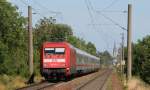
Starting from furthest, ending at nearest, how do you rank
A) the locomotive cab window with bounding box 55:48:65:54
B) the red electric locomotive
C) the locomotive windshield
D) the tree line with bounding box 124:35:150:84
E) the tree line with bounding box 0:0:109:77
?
the tree line with bounding box 124:35:150:84
the tree line with bounding box 0:0:109:77
the locomotive cab window with bounding box 55:48:65:54
the locomotive windshield
the red electric locomotive

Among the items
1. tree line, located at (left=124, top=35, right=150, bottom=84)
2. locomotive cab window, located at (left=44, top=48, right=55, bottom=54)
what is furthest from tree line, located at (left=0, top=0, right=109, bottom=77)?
tree line, located at (left=124, top=35, right=150, bottom=84)

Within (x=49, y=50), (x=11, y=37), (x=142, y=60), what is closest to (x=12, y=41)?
(x=11, y=37)

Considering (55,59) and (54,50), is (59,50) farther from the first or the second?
(55,59)

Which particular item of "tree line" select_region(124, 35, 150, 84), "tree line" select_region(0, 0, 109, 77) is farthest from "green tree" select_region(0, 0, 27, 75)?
"tree line" select_region(124, 35, 150, 84)

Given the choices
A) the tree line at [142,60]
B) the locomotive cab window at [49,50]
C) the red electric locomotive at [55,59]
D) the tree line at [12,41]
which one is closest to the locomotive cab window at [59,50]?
the red electric locomotive at [55,59]

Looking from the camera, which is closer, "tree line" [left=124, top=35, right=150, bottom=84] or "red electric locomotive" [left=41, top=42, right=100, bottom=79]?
"red electric locomotive" [left=41, top=42, right=100, bottom=79]

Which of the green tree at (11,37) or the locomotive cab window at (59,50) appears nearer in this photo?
the locomotive cab window at (59,50)

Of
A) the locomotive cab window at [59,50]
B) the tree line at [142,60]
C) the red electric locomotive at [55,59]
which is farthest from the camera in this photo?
the tree line at [142,60]

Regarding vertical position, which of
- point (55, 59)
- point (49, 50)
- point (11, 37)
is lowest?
point (55, 59)

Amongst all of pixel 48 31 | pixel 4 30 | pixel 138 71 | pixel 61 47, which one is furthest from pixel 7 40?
pixel 48 31

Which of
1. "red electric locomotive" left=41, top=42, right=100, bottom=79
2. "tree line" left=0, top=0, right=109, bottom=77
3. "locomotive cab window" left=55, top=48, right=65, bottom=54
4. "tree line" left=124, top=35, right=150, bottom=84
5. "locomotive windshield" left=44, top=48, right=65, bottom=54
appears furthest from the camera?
"tree line" left=124, top=35, right=150, bottom=84

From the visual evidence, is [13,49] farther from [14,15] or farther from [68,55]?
[68,55]

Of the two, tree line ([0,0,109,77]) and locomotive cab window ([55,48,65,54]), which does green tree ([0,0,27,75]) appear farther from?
locomotive cab window ([55,48,65,54])

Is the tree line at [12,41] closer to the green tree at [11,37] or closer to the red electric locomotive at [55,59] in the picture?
the green tree at [11,37]
